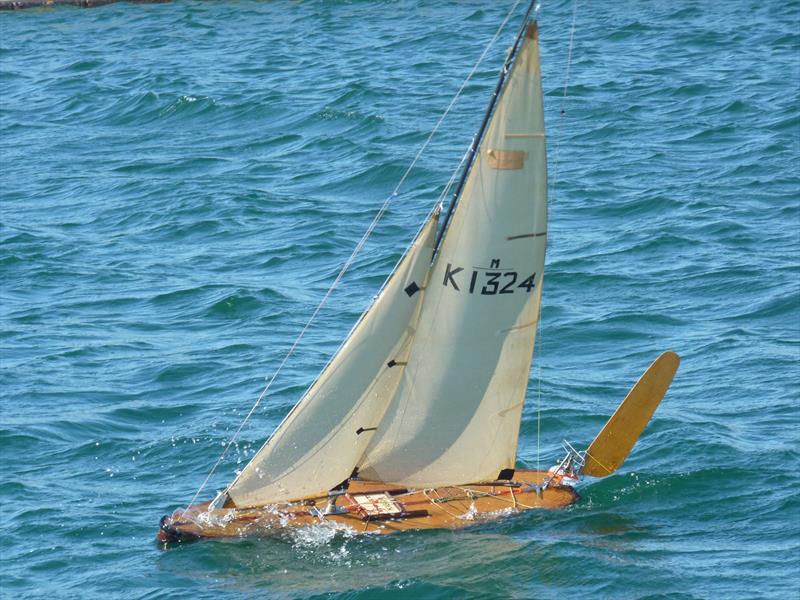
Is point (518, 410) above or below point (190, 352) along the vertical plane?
above

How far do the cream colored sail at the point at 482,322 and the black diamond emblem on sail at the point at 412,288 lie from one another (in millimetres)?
188

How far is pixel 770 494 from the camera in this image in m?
25.7

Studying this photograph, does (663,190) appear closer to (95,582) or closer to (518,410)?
(518,410)

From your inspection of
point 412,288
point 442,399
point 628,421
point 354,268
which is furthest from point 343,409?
point 354,268

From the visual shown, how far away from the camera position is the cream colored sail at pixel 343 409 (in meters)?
23.0

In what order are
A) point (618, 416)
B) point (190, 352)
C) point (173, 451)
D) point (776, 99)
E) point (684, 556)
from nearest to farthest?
point (684, 556) → point (618, 416) → point (173, 451) → point (190, 352) → point (776, 99)

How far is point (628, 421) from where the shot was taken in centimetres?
2495

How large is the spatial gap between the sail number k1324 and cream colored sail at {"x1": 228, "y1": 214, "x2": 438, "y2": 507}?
0.46 metres

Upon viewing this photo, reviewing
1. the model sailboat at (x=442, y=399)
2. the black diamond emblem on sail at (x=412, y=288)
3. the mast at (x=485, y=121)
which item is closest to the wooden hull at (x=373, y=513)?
the model sailboat at (x=442, y=399)

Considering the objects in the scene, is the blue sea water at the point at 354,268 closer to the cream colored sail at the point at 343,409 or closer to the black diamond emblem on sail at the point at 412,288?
the cream colored sail at the point at 343,409

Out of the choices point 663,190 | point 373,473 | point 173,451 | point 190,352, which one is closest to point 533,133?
point 373,473

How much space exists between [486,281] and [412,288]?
3.85 feet

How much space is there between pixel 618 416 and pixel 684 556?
2747 millimetres

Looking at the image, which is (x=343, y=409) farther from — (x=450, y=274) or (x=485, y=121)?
(x=485, y=121)
